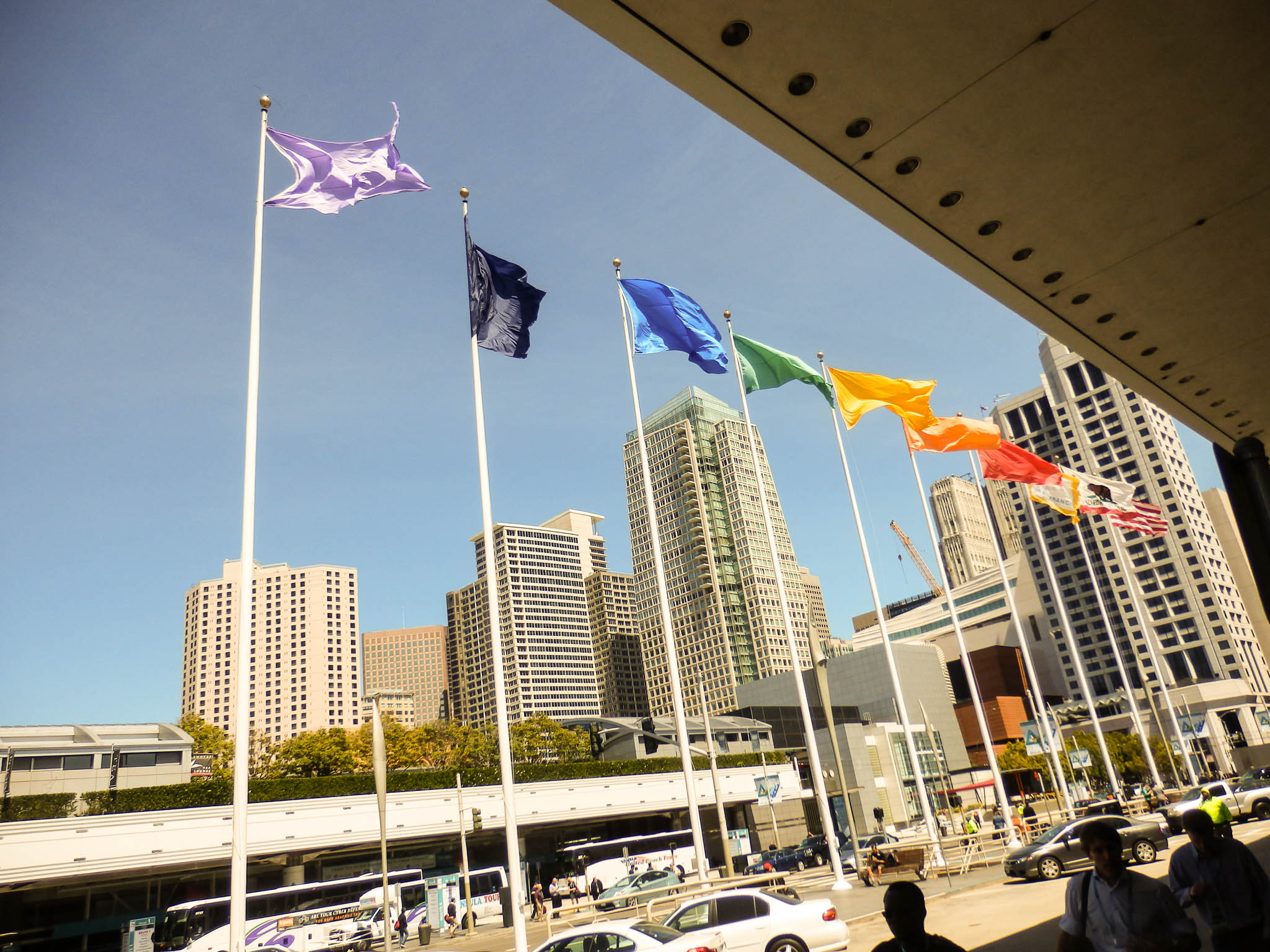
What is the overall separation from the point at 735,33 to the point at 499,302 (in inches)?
600

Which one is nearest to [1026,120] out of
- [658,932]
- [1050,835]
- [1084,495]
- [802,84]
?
[802,84]

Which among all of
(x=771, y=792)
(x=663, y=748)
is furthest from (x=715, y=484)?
(x=771, y=792)

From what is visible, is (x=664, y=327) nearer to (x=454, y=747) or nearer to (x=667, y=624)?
(x=667, y=624)

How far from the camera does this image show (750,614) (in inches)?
6230

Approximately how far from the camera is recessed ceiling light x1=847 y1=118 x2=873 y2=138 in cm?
516

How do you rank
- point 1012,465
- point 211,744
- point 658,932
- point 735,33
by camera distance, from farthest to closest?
point 211,744 < point 1012,465 < point 658,932 < point 735,33

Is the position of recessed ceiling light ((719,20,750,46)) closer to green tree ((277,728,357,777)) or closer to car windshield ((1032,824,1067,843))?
car windshield ((1032,824,1067,843))

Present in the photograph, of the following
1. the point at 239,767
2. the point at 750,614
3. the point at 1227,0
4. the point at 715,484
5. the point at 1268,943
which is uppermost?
the point at 715,484

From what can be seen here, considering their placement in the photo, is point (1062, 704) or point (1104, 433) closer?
point (1062, 704)

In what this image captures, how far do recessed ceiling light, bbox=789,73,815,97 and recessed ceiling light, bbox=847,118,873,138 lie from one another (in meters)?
0.44

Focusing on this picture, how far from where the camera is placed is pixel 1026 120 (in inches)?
207

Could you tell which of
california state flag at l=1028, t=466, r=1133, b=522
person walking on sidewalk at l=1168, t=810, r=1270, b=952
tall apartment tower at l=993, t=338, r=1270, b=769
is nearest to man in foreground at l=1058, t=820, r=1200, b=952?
person walking on sidewalk at l=1168, t=810, r=1270, b=952

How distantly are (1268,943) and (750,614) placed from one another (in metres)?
155

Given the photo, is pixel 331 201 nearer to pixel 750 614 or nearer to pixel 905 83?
pixel 905 83
